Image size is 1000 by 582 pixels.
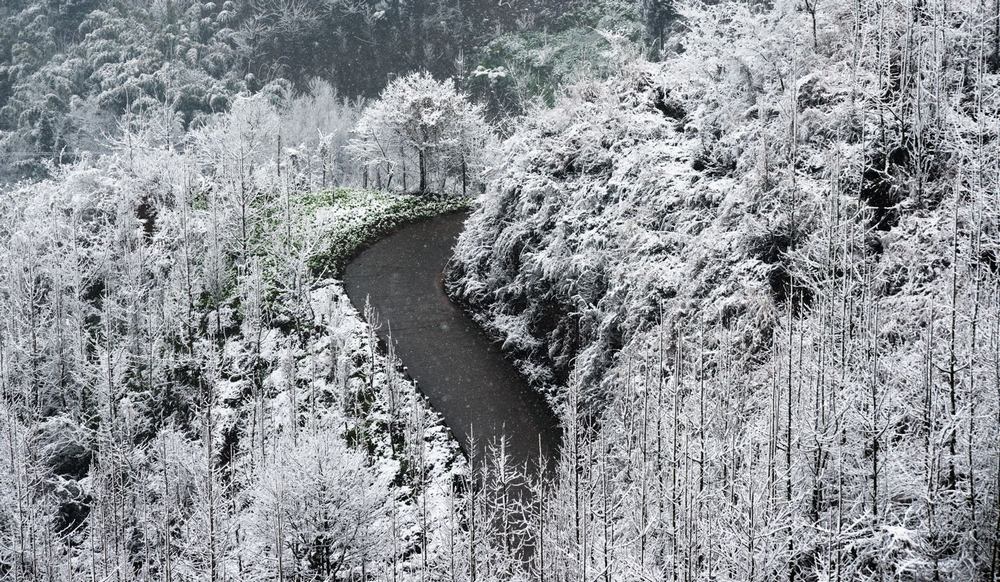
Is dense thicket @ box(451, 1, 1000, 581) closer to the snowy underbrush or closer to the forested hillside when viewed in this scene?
the forested hillside

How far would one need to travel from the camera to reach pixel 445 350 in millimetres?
26281

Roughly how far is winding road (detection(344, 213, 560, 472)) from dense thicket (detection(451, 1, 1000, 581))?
97 cm

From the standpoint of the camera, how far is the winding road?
22281mm

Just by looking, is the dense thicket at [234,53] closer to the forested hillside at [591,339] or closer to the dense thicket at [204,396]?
the forested hillside at [591,339]

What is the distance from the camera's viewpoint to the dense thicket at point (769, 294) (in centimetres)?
1175

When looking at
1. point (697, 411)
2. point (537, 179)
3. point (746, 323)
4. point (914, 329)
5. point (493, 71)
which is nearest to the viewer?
point (914, 329)

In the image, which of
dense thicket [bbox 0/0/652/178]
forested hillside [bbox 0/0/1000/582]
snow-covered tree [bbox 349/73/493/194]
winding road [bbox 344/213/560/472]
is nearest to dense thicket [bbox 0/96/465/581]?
forested hillside [bbox 0/0/1000/582]

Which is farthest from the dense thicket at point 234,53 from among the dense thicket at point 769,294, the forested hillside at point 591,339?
the dense thicket at point 769,294

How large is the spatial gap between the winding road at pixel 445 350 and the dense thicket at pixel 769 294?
0.97m

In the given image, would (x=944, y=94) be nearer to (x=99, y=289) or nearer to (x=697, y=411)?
(x=697, y=411)

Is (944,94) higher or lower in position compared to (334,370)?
higher

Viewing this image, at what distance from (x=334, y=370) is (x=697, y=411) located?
49.0 ft

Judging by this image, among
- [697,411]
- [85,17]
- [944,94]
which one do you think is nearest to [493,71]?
[85,17]

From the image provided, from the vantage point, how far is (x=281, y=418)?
80.8 ft
